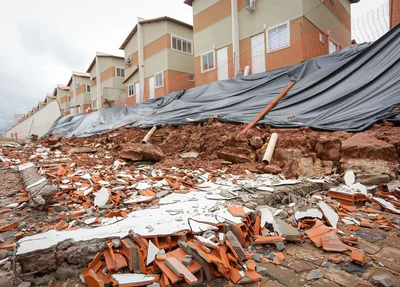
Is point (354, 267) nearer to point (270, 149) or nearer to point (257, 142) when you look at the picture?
point (270, 149)

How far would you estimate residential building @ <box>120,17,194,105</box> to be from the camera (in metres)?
16.4

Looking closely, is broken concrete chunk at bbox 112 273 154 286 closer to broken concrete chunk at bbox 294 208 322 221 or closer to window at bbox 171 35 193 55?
broken concrete chunk at bbox 294 208 322 221

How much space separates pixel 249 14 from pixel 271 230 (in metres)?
12.3

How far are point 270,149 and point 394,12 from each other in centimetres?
623

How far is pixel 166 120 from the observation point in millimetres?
8805

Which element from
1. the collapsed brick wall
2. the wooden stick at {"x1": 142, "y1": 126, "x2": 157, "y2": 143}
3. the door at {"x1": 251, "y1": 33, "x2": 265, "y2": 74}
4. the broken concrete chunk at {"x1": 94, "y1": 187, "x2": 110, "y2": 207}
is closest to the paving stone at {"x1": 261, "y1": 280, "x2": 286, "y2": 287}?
the broken concrete chunk at {"x1": 94, "y1": 187, "x2": 110, "y2": 207}

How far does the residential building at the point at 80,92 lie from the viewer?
2897cm

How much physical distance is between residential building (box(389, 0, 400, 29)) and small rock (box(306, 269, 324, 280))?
8.32 metres

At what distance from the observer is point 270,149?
209 inches

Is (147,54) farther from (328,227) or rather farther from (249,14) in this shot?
(328,227)

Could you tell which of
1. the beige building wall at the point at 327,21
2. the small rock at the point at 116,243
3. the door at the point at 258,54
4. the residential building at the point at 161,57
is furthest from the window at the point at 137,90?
the small rock at the point at 116,243

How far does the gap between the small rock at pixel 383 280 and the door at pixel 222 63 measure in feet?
39.2

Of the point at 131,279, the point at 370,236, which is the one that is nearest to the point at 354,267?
the point at 370,236

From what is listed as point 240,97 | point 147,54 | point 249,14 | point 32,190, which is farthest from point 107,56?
point 32,190
